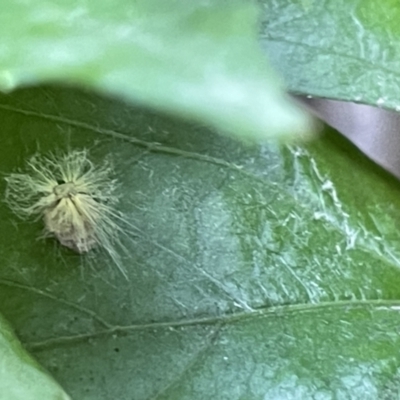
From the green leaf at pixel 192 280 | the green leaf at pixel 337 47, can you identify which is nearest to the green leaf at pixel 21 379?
the green leaf at pixel 192 280

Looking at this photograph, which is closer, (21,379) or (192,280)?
(21,379)

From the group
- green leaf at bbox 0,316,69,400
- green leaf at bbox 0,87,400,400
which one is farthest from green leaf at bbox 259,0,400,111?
green leaf at bbox 0,316,69,400

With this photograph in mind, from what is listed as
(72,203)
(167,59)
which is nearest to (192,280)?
(72,203)

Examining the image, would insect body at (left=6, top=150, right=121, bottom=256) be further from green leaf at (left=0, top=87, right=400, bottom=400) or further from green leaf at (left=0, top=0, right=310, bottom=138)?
green leaf at (left=0, top=0, right=310, bottom=138)

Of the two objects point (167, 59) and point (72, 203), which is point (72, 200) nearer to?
point (72, 203)

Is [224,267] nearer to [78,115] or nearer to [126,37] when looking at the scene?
[78,115]
